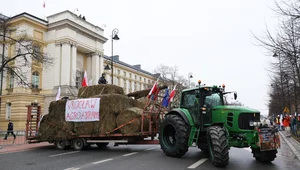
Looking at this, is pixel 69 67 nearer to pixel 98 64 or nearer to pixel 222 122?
pixel 98 64

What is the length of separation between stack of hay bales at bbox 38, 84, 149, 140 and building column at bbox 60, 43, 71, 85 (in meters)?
27.3

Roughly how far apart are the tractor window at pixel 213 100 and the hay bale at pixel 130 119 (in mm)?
3102

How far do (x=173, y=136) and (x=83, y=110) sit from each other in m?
4.87

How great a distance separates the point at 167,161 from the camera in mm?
9258

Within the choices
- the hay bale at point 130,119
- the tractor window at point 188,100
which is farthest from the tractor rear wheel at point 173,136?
the hay bale at point 130,119

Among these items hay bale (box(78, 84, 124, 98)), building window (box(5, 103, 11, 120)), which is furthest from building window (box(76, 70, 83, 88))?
hay bale (box(78, 84, 124, 98))

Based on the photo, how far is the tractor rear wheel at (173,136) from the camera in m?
9.52

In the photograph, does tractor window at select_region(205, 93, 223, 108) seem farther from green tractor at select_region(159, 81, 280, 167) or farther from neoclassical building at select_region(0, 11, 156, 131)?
neoclassical building at select_region(0, 11, 156, 131)

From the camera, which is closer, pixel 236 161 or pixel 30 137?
pixel 236 161

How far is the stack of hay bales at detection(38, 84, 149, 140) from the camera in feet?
39.2

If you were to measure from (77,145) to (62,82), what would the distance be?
29216 mm

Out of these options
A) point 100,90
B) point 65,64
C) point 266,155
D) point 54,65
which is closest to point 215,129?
point 266,155

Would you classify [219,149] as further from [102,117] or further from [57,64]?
[57,64]

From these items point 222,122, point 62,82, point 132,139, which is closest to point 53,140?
point 132,139
